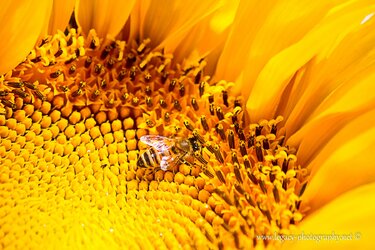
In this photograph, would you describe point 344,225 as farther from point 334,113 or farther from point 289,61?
point 289,61

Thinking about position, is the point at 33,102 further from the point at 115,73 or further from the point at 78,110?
the point at 115,73

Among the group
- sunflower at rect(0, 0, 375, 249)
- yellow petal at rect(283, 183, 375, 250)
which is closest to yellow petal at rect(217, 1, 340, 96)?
sunflower at rect(0, 0, 375, 249)

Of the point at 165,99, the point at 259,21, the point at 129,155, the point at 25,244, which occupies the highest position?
the point at 259,21

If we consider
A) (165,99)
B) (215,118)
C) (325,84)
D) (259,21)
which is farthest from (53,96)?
(325,84)

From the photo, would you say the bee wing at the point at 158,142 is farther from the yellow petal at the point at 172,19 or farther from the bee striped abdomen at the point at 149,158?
the yellow petal at the point at 172,19

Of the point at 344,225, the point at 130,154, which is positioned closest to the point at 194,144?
the point at 130,154

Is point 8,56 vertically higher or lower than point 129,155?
higher
